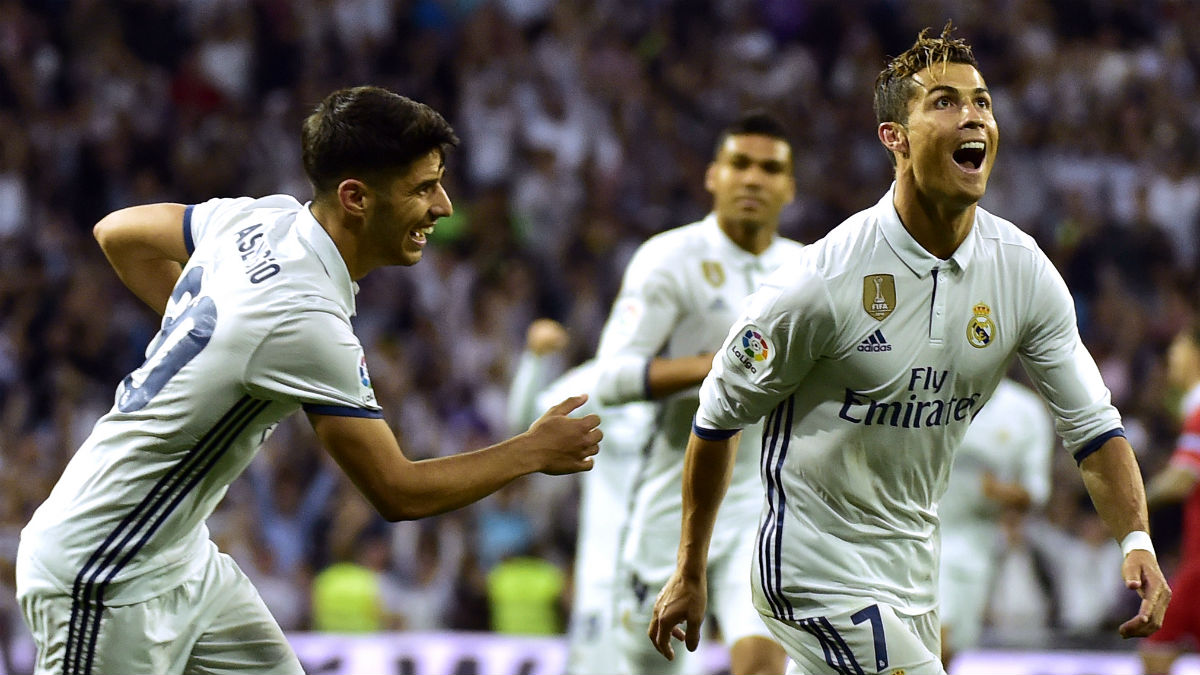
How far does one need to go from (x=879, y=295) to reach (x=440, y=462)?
115 cm

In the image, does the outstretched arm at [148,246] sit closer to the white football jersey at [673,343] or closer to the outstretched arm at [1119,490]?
the white football jersey at [673,343]

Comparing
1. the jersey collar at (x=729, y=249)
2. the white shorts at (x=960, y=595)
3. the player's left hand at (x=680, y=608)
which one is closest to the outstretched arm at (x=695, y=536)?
the player's left hand at (x=680, y=608)

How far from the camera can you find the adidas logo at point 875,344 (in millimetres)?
3961

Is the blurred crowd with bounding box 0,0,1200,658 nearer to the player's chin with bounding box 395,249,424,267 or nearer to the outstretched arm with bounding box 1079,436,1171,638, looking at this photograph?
the outstretched arm with bounding box 1079,436,1171,638

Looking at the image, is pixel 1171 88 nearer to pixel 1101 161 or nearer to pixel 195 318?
pixel 1101 161

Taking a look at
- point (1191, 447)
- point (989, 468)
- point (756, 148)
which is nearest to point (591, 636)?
point (989, 468)

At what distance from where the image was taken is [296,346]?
12.5ft

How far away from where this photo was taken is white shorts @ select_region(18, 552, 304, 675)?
402cm

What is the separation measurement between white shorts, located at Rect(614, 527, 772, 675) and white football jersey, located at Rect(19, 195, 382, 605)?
2248 millimetres

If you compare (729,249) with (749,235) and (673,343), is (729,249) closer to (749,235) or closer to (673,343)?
(749,235)

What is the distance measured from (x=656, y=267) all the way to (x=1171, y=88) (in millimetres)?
9006

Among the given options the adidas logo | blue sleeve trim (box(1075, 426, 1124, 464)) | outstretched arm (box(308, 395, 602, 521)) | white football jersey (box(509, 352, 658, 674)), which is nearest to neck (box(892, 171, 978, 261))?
the adidas logo

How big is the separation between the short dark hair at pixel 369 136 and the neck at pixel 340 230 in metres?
0.05

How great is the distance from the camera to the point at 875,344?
396cm
